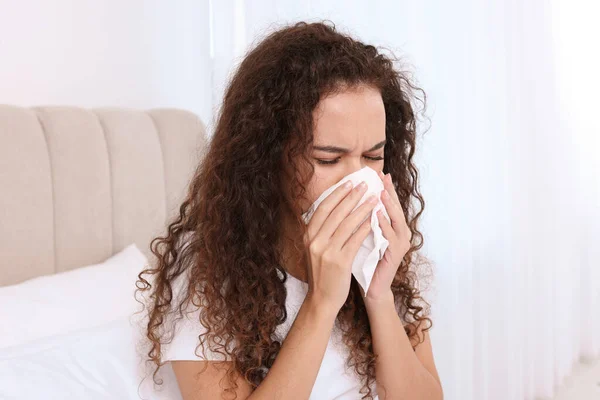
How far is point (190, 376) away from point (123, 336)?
32 cm

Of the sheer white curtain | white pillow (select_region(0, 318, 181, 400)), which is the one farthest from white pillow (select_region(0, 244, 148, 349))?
the sheer white curtain

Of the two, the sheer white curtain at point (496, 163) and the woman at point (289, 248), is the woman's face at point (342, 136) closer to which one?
the woman at point (289, 248)

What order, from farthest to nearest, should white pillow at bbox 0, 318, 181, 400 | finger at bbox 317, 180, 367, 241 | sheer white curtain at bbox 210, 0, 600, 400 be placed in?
1. sheer white curtain at bbox 210, 0, 600, 400
2. white pillow at bbox 0, 318, 181, 400
3. finger at bbox 317, 180, 367, 241

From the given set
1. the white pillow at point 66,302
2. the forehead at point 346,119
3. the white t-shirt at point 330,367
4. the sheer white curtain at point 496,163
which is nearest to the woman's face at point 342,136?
the forehead at point 346,119

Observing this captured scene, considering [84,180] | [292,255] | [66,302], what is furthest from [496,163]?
[66,302]

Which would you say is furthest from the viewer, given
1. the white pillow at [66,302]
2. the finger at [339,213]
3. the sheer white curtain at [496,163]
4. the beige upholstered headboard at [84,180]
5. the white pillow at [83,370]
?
the sheer white curtain at [496,163]

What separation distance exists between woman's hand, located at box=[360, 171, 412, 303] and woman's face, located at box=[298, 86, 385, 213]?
0.23 ft

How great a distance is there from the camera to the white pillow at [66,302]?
1477 millimetres

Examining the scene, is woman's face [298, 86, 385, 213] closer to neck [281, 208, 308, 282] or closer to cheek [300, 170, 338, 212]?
cheek [300, 170, 338, 212]

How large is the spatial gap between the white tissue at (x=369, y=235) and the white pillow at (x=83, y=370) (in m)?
0.45

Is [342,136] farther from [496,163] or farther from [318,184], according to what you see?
[496,163]

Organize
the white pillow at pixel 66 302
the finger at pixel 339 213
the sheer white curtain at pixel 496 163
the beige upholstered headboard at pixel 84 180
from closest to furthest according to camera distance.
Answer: the finger at pixel 339 213 → the white pillow at pixel 66 302 → the beige upholstered headboard at pixel 84 180 → the sheer white curtain at pixel 496 163

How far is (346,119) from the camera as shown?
1.16 meters

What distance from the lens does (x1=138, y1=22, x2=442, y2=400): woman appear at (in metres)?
1.16
